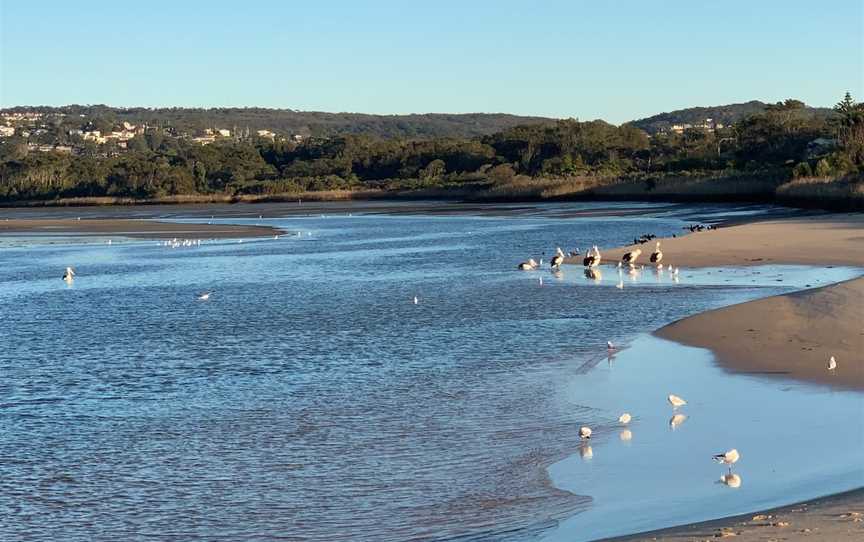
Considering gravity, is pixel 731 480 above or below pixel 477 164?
below

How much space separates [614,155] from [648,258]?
88.5 meters

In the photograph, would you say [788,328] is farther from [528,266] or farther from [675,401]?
[528,266]

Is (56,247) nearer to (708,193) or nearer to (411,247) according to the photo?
(411,247)

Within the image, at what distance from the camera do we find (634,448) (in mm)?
10641

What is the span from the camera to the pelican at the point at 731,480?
9.05 meters

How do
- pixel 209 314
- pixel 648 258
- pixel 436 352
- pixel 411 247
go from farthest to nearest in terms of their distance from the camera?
pixel 411 247, pixel 648 258, pixel 209 314, pixel 436 352

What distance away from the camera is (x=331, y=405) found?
43.7ft

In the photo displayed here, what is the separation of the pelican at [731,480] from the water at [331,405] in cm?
14

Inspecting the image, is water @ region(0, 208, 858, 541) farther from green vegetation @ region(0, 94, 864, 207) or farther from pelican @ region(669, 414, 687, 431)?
green vegetation @ region(0, 94, 864, 207)

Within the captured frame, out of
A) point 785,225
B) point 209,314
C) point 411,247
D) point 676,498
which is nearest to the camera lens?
point 676,498

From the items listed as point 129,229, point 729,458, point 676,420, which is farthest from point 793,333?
point 129,229

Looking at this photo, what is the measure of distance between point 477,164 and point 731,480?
11125 centimetres

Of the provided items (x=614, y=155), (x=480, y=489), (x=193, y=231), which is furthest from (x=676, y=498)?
(x=614, y=155)

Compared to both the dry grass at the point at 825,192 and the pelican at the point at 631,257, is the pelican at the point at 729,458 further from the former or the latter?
the dry grass at the point at 825,192
